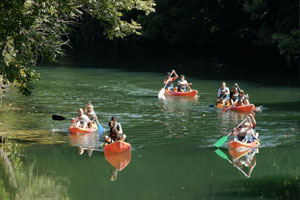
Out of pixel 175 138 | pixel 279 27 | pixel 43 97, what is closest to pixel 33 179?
pixel 175 138

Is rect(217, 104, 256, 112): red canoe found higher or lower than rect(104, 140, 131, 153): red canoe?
higher

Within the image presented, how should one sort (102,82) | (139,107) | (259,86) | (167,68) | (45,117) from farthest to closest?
(167,68) < (102,82) < (259,86) < (139,107) < (45,117)

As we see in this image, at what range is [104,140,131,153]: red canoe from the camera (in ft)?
66.4

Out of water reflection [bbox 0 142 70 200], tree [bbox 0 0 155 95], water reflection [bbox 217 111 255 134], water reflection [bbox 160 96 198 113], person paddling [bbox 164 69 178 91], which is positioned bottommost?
water reflection [bbox 0 142 70 200]

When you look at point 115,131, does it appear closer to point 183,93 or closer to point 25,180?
point 25,180

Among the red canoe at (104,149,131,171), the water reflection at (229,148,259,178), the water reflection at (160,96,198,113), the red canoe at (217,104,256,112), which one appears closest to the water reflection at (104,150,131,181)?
the red canoe at (104,149,131,171)

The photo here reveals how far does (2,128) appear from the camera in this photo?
80.7ft

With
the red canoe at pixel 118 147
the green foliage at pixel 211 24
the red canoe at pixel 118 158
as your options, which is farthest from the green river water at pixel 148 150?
the green foliage at pixel 211 24

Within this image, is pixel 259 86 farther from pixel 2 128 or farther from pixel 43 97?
pixel 2 128

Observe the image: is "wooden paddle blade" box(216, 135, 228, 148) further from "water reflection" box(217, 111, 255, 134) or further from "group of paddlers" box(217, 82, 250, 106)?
"group of paddlers" box(217, 82, 250, 106)

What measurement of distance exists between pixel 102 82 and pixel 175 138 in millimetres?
19226

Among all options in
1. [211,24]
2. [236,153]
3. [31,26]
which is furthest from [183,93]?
[211,24]

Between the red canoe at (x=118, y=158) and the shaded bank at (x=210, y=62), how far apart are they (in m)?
21.4

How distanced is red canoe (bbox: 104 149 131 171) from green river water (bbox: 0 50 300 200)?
0.27 meters
